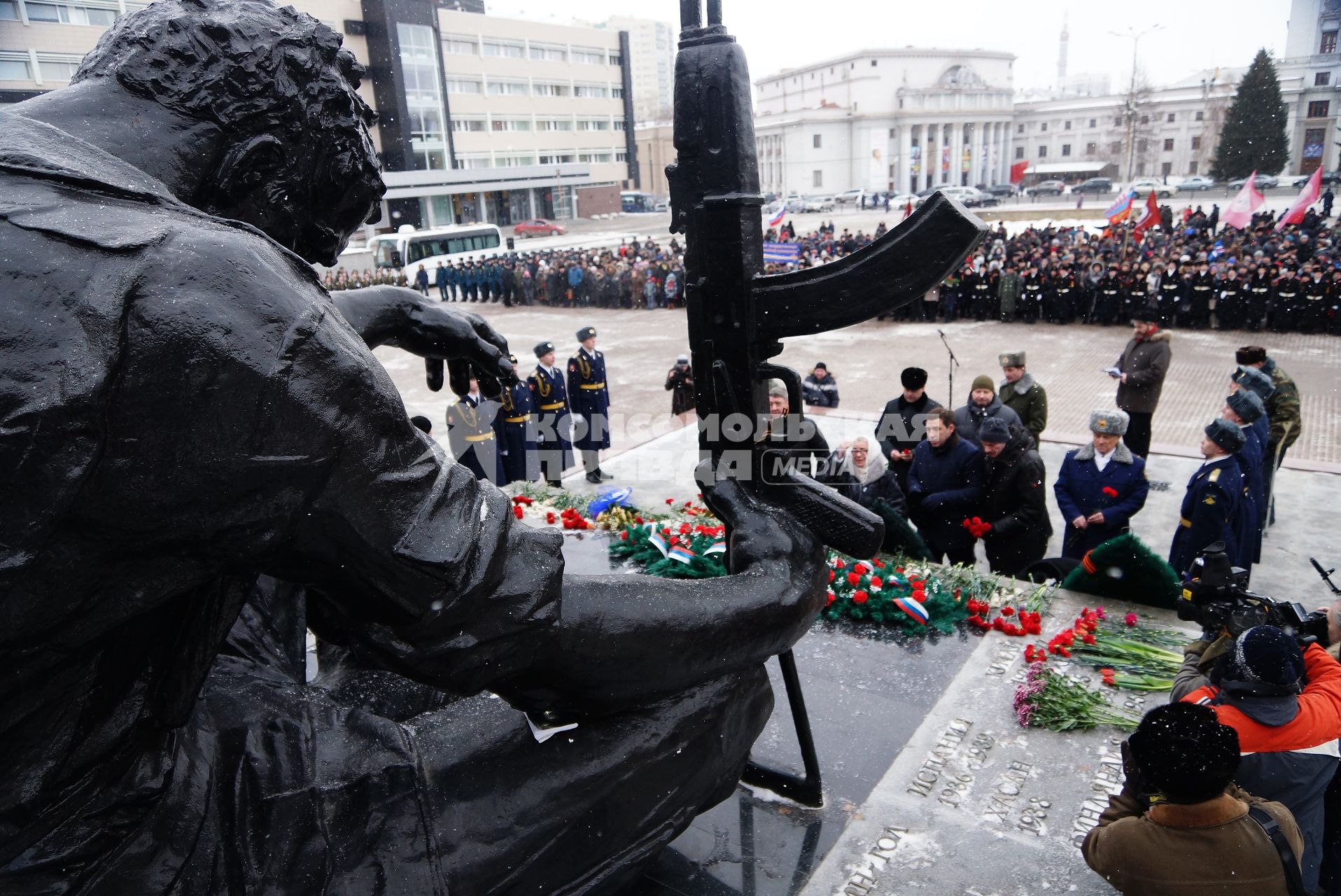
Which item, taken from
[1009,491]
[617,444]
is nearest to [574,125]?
[617,444]

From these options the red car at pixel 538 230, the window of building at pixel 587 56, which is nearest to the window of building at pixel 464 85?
the red car at pixel 538 230

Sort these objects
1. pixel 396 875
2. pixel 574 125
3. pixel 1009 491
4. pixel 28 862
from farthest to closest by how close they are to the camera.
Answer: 1. pixel 574 125
2. pixel 1009 491
3. pixel 396 875
4. pixel 28 862

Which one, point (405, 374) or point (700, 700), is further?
point (405, 374)

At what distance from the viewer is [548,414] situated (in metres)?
10.0

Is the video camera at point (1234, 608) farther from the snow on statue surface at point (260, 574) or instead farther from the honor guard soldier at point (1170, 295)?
the honor guard soldier at point (1170, 295)

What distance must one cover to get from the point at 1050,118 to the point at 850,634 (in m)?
87.3

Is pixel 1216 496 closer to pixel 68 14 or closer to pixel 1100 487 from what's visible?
pixel 1100 487

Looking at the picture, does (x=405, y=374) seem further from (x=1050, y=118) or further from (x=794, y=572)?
(x=1050, y=118)

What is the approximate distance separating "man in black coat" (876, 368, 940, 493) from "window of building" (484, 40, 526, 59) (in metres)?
51.1

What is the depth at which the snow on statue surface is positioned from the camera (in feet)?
4.05

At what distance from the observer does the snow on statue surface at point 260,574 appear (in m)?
1.23

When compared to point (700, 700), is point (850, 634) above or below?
below

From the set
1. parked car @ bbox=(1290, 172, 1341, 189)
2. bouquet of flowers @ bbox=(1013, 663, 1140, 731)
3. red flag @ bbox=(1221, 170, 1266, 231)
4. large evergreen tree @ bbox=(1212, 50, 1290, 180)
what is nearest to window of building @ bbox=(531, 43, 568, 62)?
large evergreen tree @ bbox=(1212, 50, 1290, 180)

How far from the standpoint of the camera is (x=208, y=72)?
158 centimetres
